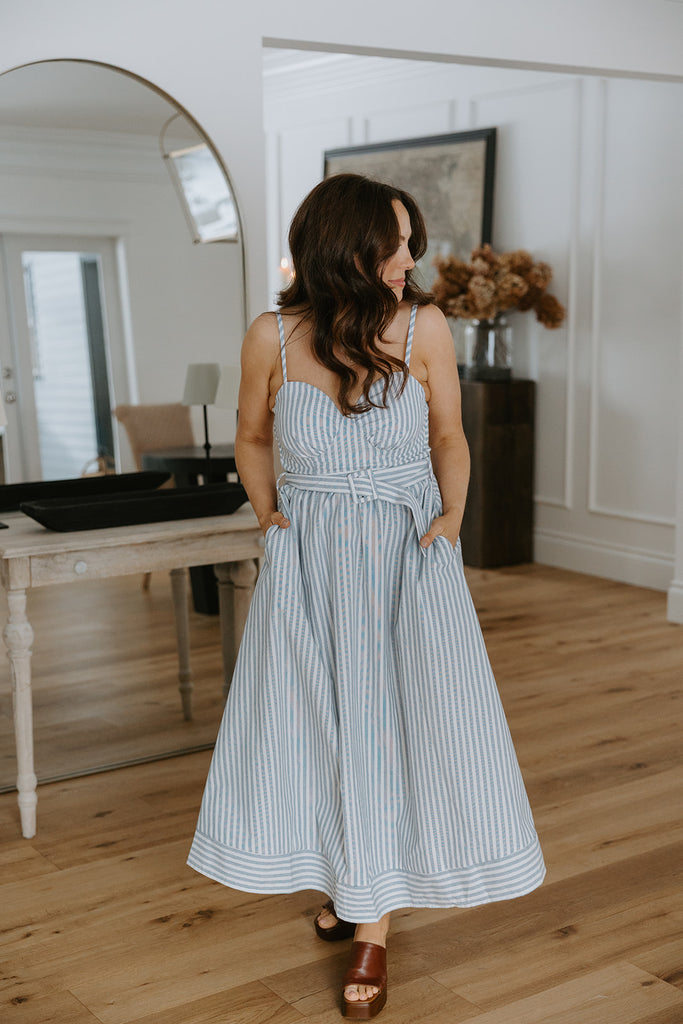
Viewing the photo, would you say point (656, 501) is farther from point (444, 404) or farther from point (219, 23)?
Result: point (444, 404)

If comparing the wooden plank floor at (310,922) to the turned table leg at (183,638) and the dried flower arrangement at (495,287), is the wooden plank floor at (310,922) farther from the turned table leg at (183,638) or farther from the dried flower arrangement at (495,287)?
the dried flower arrangement at (495,287)

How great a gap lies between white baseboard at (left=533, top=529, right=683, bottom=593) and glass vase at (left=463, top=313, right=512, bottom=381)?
0.91 meters

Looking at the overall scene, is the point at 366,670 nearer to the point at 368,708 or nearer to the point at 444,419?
the point at 368,708

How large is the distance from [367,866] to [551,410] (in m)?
4.10

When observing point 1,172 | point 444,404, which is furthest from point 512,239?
point 444,404

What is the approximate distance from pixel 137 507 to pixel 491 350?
314 centimetres

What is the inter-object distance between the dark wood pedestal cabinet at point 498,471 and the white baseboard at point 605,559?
11cm

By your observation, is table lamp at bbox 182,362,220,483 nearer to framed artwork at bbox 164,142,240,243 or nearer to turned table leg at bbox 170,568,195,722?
framed artwork at bbox 164,142,240,243

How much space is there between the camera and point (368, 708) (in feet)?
6.82

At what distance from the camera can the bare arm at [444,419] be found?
6.74ft

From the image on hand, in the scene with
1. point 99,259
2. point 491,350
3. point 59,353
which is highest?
point 99,259

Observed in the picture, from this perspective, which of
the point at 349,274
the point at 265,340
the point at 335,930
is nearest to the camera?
the point at 349,274

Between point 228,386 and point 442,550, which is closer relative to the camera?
point 442,550

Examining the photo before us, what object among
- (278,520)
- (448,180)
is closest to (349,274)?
(278,520)
